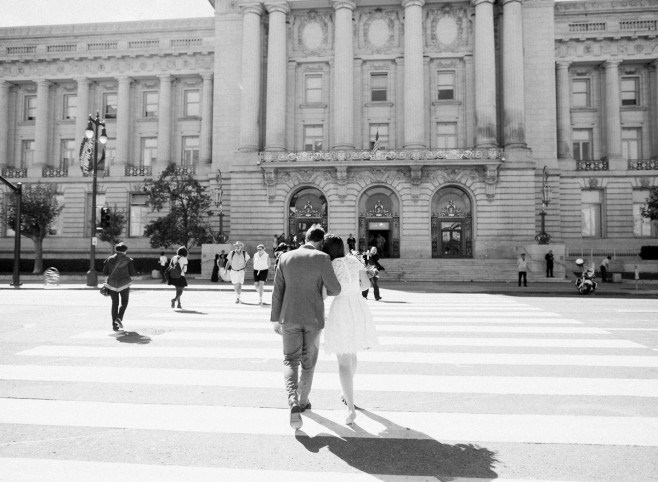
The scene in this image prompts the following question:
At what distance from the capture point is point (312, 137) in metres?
39.5

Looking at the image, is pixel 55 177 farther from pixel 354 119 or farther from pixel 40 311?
pixel 40 311

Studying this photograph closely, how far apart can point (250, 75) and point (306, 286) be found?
36.3m

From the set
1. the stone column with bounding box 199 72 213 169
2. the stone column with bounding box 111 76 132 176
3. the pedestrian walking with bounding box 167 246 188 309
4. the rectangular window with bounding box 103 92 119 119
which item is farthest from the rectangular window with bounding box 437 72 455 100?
the pedestrian walking with bounding box 167 246 188 309

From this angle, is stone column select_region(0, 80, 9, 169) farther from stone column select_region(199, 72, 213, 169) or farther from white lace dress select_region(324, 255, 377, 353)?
white lace dress select_region(324, 255, 377, 353)

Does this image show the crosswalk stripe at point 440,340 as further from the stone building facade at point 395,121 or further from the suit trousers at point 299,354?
the stone building facade at point 395,121

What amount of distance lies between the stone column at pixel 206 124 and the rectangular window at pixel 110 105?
925 cm

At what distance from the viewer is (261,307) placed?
13.8 metres

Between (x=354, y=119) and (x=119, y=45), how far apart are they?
24.2 meters

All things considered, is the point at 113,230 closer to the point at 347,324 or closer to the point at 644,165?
the point at 347,324

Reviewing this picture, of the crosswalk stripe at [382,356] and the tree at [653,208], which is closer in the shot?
the crosswalk stripe at [382,356]

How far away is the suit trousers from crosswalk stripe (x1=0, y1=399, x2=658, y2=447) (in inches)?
12.4

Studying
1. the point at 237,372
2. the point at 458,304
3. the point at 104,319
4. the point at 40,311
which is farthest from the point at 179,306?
the point at 458,304

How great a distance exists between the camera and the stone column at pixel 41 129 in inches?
1778

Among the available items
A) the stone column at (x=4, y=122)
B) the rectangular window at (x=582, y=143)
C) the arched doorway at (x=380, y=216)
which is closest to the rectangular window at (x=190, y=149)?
the arched doorway at (x=380, y=216)
